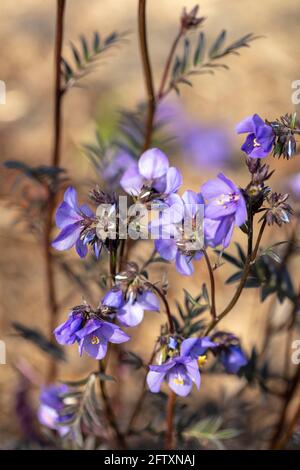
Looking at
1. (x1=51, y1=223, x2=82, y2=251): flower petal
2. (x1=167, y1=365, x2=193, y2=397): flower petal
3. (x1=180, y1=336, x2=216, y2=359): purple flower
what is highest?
(x1=51, y1=223, x2=82, y2=251): flower petal

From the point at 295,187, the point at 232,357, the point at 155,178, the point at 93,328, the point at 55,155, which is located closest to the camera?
the point at 93,328

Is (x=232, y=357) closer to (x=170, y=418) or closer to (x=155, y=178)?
(x=170, y=418)

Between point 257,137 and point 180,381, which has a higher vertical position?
point 257,137

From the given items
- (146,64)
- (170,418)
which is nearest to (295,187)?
(146,64)

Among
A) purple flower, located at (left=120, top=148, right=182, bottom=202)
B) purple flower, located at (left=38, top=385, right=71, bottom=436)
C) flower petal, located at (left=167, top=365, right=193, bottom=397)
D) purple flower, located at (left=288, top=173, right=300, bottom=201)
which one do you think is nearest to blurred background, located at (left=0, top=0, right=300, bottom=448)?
purple flower, located at (left=288, top=173, right=300, bottom=201)

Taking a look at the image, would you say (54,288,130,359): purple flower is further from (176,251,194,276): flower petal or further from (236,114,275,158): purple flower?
(236,114,275,158): purple flower
